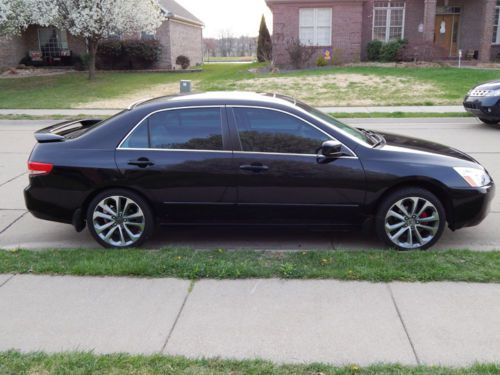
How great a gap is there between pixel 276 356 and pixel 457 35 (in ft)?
97.5

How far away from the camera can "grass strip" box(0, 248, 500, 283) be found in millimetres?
4258

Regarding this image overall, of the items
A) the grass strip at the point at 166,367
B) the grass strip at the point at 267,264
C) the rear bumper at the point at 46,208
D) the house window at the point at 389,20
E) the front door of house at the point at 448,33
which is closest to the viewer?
the grass strip at the point at 166,367

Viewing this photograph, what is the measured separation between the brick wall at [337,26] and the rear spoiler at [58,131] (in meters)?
22.3

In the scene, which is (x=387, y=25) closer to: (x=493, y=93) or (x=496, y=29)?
(x=496, y=29)

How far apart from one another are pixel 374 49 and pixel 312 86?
8669 mm

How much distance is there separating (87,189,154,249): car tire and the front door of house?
27.5m

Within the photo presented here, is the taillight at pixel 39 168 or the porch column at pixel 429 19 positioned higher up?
the porch column at pixel 429 19

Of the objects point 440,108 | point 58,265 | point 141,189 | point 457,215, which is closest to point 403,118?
point 440,108

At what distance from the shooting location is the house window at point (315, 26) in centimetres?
2703

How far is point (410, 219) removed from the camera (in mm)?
4875

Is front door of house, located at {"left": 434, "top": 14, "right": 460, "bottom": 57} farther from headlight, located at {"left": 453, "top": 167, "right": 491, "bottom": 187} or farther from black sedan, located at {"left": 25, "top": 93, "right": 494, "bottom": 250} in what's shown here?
black sedan, located at {"left": 25, "top": 93, "right": 494, "bottom": 250}

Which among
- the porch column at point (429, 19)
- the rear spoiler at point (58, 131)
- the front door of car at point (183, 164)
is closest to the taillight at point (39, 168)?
the rear spoiler at point (58, 131)

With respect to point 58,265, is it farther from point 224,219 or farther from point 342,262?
point 342,262

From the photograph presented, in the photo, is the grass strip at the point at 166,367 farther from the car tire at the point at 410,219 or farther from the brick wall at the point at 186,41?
the brick wall at the point at 186,41
